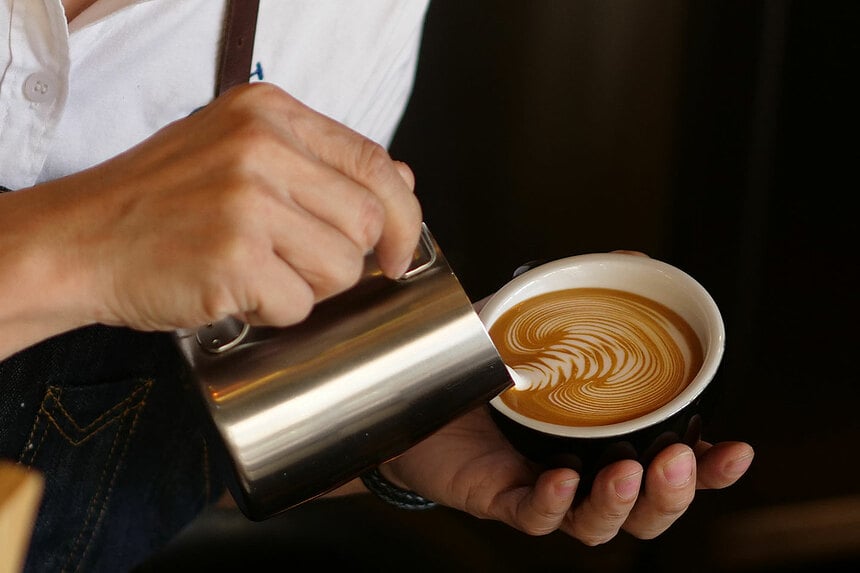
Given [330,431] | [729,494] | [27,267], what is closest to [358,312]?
[330,431]

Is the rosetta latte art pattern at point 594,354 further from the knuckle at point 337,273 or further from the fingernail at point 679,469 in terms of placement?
the knuckle at point 337,273

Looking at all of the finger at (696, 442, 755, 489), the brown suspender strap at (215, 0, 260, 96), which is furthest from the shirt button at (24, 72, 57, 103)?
the finger at (696, 442, 755, 489)

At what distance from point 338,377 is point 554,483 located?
0.19m

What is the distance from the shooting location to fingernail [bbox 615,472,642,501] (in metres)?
0.66

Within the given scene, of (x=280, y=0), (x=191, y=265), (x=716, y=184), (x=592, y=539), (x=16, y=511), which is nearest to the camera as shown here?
(x=16, y=511)

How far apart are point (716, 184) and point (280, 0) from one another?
1.95 ft

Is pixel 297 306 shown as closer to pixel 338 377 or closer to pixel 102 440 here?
pixel 338 377

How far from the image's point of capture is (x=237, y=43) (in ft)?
2.81

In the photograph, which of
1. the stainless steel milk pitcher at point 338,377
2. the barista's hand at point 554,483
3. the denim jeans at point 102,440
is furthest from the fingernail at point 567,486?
the denim jeans at point 102,440

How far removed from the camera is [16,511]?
26 centimetres

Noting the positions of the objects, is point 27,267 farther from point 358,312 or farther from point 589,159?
point 589,159

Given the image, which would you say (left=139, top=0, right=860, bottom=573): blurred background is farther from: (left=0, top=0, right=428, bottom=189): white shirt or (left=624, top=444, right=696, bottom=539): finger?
(left=624, top=444, right=696, bottom=539): finger

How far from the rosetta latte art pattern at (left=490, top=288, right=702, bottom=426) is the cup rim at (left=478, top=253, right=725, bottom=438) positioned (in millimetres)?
17

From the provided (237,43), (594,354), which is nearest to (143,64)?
(237,43)
